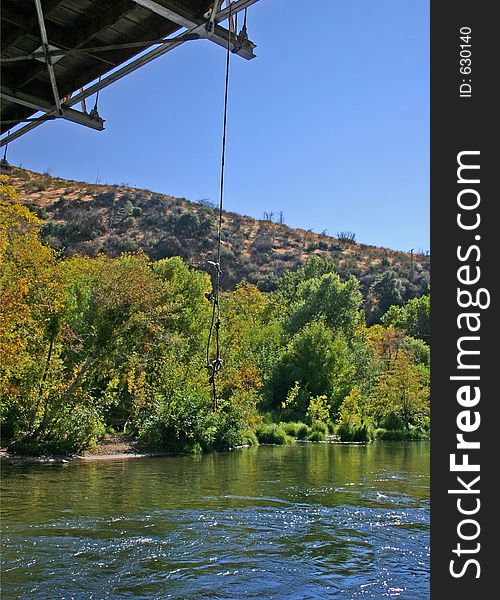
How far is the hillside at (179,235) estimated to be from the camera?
2790 inches

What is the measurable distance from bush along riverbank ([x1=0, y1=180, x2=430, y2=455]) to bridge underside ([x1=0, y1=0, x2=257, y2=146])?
7.97 m

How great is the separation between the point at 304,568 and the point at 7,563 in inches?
160

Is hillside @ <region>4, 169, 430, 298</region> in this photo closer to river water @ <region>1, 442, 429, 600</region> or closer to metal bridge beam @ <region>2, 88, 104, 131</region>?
river water @ <region>1, 442, 429, 600</region>

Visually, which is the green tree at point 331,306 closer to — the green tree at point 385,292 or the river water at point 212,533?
the green tree at point 385,292

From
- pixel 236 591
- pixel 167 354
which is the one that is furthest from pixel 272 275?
pixel 236 591

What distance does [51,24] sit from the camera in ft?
20.0

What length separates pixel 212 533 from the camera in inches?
434

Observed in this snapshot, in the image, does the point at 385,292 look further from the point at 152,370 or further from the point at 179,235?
the point at 152,370

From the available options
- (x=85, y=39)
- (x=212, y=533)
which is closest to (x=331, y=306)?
(x=212, y=533)

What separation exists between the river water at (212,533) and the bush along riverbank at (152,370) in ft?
9.72

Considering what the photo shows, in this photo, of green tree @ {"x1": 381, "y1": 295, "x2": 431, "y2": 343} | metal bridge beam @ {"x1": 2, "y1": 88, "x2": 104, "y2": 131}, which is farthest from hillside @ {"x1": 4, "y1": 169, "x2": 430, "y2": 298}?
metal bridge beam @ {"x1": 2, "y1": 88, "x2": 104, "y2": 131}

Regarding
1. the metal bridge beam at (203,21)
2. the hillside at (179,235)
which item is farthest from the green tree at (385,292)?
the metal bridge beam at (203,21)

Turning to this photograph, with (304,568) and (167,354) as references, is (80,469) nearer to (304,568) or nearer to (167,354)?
(167,354)

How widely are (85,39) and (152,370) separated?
838 inches
